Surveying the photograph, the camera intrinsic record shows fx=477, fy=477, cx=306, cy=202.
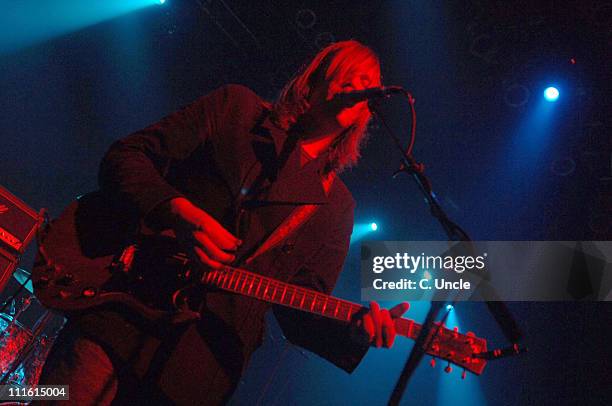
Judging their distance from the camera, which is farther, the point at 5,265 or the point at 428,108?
the point at 428,108

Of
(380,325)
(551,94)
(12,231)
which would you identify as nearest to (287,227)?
(380,325)

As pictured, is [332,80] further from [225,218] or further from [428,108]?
[428,108]

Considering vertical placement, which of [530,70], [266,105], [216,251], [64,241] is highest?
[530,70]

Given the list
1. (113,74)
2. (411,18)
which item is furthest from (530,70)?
(113,74)

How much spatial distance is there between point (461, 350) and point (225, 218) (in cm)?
147

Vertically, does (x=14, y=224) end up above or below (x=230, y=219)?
below

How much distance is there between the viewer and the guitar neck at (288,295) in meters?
2.48

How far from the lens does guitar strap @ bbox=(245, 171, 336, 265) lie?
2.74 meters

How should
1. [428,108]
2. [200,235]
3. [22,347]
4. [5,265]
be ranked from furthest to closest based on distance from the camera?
1. [428,108]
2. [22,347]
3. [5,265]
4. [200,235]

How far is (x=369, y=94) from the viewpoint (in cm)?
244

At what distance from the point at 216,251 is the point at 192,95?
7.70 meters

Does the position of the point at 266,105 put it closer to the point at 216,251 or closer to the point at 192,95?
the point at 216,251

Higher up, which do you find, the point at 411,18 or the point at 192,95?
the point at 411,18

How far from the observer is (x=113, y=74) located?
28.0 ft
